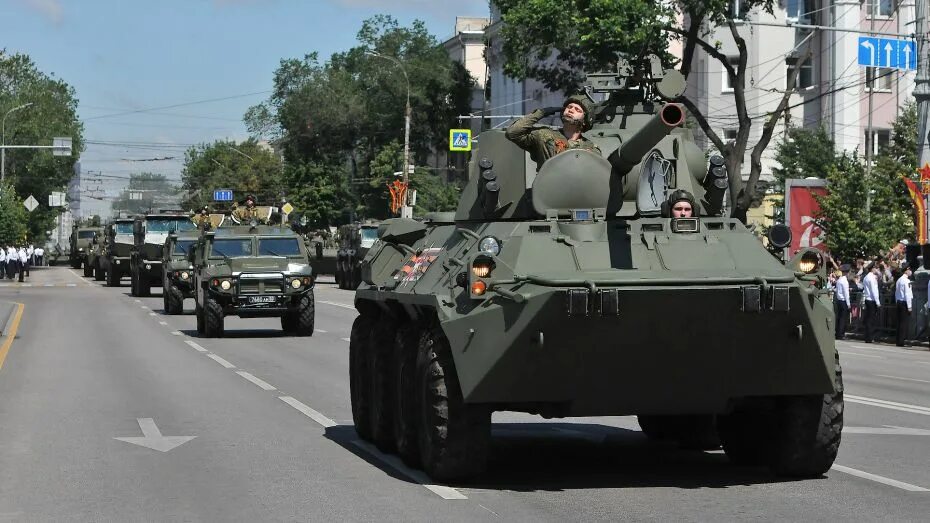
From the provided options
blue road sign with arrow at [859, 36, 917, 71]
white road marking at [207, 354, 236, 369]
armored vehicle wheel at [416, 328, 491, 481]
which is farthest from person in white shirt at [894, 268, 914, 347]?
armored vehicle wheel at [416, 328, 491, 481]

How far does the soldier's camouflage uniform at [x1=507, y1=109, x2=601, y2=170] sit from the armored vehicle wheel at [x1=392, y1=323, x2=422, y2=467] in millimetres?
1502

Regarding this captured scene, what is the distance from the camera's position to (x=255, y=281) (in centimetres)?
3175

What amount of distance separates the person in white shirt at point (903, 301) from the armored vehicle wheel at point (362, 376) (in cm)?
2057

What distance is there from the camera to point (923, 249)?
101 ft

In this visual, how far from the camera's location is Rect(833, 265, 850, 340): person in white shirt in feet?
118

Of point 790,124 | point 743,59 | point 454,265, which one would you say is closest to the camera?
point 454,265

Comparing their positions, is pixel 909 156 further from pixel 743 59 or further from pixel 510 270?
pixel 510 270

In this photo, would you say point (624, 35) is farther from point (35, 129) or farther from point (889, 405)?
point (35, 129)

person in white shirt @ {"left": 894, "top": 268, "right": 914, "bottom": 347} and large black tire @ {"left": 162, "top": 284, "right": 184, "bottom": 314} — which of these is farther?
large black tire @ {"left": 162, "top": 284, "right": 184, "bottom": 314}

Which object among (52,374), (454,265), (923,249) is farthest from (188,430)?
(923,249)

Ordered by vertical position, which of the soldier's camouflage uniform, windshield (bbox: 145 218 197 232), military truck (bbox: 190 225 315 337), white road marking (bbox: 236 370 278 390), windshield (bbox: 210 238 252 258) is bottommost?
white road marking (bbox: 236 370 278 390)

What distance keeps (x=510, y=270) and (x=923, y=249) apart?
21.3 meters

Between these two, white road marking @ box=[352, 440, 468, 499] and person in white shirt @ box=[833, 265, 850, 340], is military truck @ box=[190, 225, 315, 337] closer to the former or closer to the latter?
person in white shirt @ box=[833, 265, 850, 340]

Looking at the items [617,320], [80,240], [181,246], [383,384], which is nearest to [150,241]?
[181,246]
